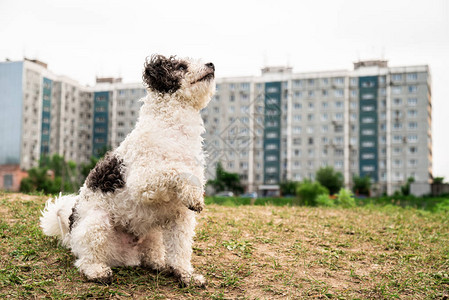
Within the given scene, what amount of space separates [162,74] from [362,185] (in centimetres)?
5396

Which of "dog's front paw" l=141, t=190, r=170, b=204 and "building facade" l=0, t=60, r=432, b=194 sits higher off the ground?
"building facade" l=0, t=60, r=432, b=194

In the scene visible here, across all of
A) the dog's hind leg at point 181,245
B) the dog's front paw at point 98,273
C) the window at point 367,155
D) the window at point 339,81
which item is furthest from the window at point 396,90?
the dog's front paw at point 98,273

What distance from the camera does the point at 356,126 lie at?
191 feet

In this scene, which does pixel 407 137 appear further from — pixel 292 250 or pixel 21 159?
pixel 292 250

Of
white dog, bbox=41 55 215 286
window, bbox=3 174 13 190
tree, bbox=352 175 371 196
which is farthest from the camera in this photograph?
tree, bbox=352 175 371 196

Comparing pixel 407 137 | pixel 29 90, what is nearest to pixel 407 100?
pixel 407 137

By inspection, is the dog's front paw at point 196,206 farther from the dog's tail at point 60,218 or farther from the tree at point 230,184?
the tree at point 230,184

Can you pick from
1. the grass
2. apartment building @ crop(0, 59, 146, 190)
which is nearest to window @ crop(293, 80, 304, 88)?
apartment building @ crop(0, 59, 146, 190)

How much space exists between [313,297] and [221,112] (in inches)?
2159

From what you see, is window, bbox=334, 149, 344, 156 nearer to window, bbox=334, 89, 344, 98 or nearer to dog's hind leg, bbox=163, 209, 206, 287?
window, bbox=334, 89, 344, 98

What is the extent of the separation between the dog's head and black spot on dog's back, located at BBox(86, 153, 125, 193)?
2.44ft

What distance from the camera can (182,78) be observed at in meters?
3.92

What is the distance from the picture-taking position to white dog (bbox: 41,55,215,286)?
3.82m

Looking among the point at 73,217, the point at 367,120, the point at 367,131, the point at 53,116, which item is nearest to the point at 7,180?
the point at 53,116
